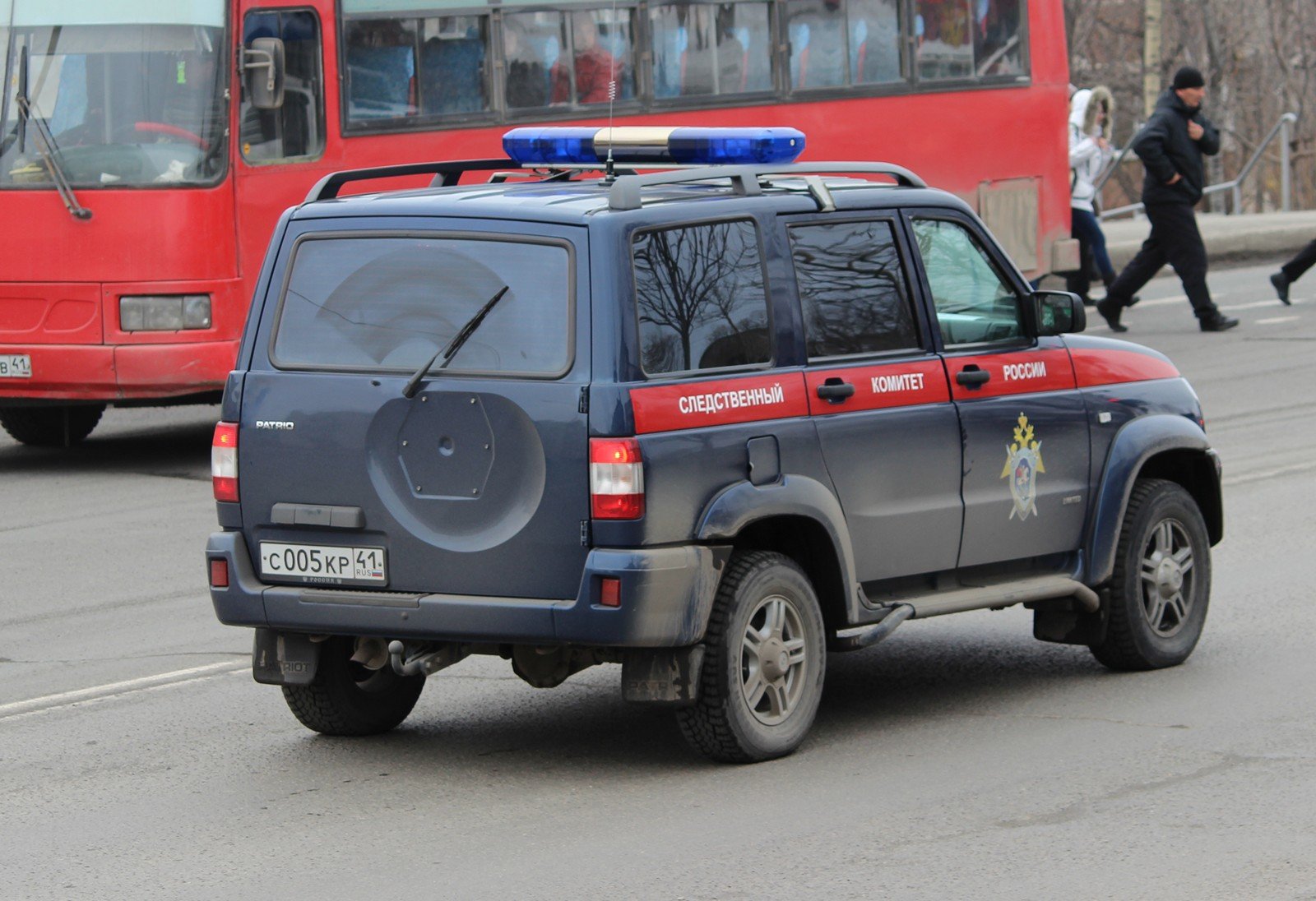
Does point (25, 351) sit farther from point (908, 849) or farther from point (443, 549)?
point (908, 849)

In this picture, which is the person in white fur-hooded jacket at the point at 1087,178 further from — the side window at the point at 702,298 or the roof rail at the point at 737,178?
the side window at the point at 702,298

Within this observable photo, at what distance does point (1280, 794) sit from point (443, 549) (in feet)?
7.54

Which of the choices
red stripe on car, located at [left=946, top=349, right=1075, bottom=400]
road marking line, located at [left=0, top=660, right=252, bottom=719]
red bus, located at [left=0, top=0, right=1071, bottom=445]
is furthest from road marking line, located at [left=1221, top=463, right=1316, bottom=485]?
road marking line, located at [left=0, top=660, right=252, bottom=719]

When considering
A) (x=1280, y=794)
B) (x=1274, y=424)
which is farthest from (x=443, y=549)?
(x=1274, y=424)

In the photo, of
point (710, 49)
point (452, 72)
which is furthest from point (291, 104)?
point (710, 49)

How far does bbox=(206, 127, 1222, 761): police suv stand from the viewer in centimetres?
620

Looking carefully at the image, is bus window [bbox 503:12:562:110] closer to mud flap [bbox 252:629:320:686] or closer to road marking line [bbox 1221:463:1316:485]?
road marking line [bbox 1221:463:1316:485]

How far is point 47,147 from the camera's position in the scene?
44.7 ft

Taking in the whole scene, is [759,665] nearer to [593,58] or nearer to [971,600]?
[971,600]

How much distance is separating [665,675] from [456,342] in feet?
3.47

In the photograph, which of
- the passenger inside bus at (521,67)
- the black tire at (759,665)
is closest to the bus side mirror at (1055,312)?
the black tire at (759,665)

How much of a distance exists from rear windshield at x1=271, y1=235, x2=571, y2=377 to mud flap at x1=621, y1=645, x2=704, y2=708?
0.81m

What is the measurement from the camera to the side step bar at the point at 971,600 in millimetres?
6855

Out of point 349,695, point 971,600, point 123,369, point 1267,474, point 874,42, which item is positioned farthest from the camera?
point 874,42
